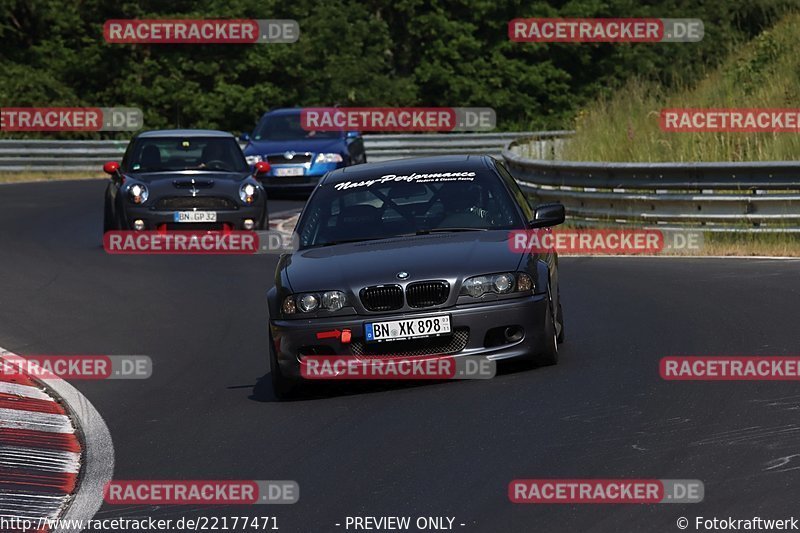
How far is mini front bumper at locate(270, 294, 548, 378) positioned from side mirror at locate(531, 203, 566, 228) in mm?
939

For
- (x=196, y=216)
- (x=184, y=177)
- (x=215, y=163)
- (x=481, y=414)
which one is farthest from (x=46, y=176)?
(x=481, y=414)

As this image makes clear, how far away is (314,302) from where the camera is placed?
378 inches

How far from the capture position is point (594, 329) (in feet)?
38.2

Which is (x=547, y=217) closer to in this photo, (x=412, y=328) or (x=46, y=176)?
(x=412, y=328)

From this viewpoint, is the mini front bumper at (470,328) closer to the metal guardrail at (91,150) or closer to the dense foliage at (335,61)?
the metal guardrail at (91,150)

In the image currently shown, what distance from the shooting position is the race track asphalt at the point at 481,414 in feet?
22.0

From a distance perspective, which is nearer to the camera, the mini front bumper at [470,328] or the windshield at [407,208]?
the mini front bumper at [470,328]

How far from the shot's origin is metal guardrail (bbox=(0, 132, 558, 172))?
36.9 m

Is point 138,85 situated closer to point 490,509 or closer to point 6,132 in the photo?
point 6,132

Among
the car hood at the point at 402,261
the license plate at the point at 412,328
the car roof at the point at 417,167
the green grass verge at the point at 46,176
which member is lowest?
the green grass verge at the point at 46,176

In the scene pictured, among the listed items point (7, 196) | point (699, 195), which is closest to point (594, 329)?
point (699, 195)

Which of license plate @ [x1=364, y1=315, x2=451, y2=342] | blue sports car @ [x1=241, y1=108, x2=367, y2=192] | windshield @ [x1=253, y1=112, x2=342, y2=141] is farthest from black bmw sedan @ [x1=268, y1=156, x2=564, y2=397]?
windshield @ [x1=253, y1=112, x2=342, y2=141]

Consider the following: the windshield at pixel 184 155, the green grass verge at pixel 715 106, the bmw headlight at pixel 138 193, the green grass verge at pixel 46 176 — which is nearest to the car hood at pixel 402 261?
the bmw headlight at pixel 138 193

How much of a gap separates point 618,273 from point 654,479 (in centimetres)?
914
